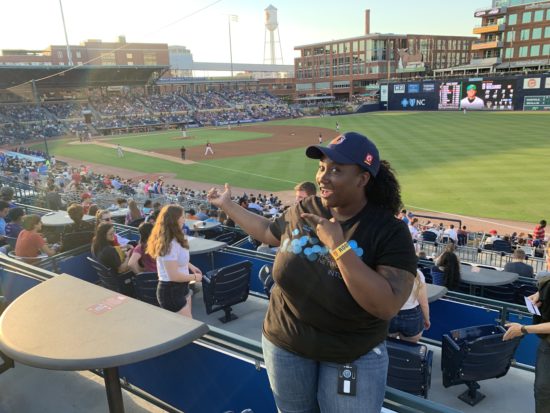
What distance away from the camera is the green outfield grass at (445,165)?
59.8 ft

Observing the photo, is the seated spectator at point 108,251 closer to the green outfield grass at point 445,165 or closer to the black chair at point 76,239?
the black chair at point 76,239

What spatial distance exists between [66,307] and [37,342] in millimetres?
444

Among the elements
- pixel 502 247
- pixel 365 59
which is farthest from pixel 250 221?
pixel 365 59

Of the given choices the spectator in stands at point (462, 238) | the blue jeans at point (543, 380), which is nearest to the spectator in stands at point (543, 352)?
the blue jeans at point (543, 380)

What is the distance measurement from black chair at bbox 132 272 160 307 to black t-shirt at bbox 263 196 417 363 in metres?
3.24

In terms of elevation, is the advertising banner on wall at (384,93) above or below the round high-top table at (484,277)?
above

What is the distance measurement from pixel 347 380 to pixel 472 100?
62.6m

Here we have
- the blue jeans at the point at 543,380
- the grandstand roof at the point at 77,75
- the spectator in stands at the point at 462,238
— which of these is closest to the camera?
the blue jeans at the point at 543,380

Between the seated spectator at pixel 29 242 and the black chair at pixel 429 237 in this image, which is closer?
the seated spectator at pixel 29 242

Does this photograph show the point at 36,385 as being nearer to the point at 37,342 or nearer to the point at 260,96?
the point at 37,342

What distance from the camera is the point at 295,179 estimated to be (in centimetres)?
2373

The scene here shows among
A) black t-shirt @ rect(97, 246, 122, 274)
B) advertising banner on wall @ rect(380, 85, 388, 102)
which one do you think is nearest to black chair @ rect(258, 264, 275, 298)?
black t-shirt @ rect(97, 246, 122, 274)

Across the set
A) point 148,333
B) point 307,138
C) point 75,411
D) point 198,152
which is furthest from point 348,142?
point 307,138

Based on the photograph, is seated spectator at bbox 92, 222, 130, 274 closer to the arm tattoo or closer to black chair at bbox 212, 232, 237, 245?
black chair at bbox 212, 232, 237, 245
